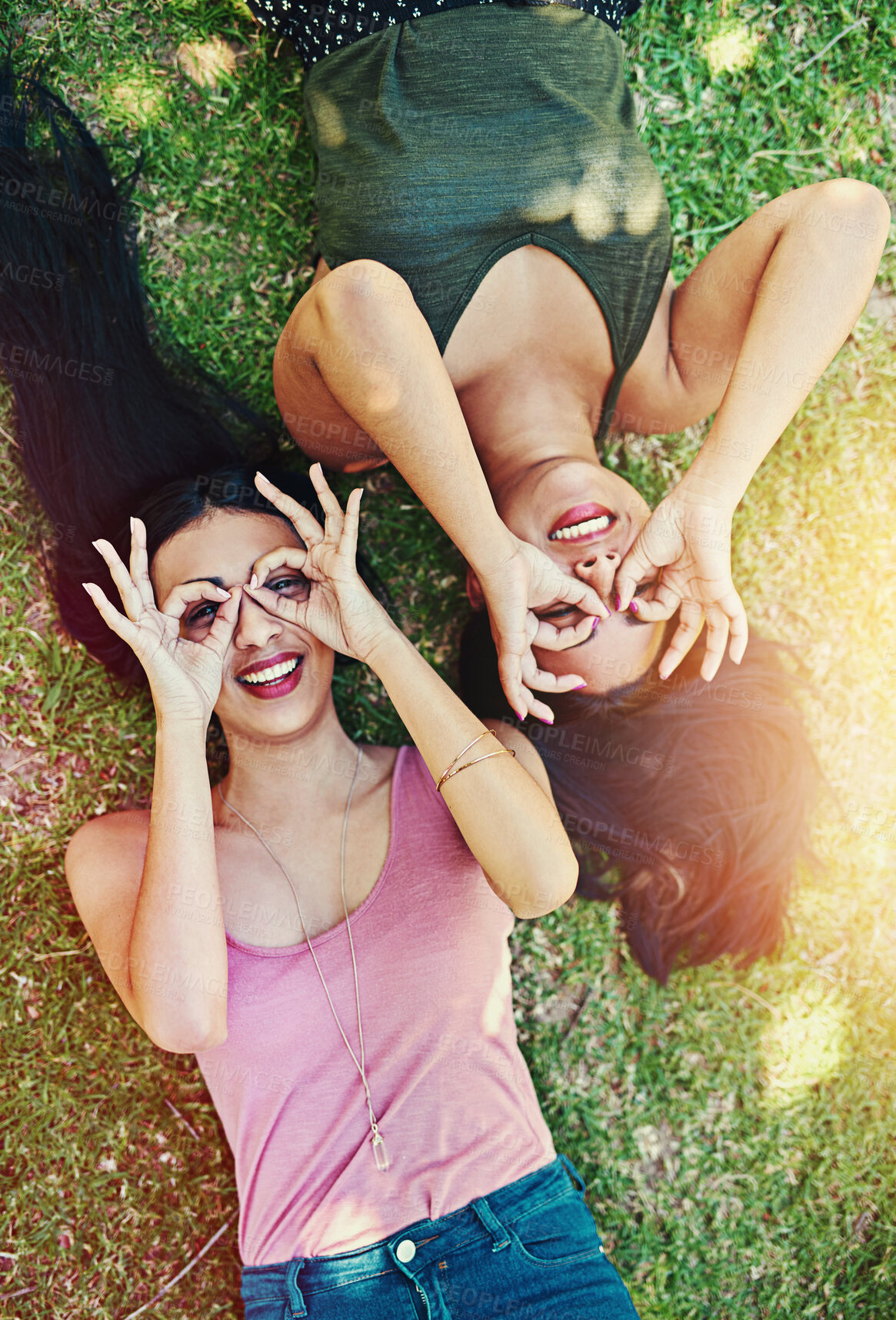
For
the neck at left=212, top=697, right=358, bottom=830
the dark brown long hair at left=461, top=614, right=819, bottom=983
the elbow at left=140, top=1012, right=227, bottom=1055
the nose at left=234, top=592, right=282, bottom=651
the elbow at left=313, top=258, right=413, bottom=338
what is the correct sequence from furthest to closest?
the dark brown long hair at left=461, top=614, right=819, bottom=983, the neck at left=212, top=697, right=358, bottom=830, the nose at left=234, top=592, right=282, bottom=651, the elbow at left=140, top=1012, right=227, bottom=1055, the elbow at left=313, top=258, right=413, bottom=338

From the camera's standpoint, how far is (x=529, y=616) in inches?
96.8

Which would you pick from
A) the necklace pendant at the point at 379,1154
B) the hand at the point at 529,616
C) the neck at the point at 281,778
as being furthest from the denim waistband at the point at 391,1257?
the hand at the point at 529,616

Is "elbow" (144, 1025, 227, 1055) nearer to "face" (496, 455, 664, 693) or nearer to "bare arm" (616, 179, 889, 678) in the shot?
"face" (496, 455, 664, 693)

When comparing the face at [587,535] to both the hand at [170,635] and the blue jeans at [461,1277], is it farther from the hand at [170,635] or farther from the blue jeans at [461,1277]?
the blue jeans at [461,1277]

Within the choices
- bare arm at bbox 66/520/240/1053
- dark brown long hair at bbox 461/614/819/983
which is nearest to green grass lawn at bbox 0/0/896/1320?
dark brown long hair at bbox 461/614/819/983

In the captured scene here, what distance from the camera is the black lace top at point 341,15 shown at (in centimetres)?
246

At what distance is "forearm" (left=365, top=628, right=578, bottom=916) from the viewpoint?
7.66 ft

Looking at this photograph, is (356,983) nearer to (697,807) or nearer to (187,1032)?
(187,1032)

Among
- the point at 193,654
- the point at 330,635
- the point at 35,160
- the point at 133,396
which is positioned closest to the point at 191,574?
the point at 193,654

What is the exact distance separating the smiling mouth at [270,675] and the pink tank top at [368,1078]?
2.50 ft

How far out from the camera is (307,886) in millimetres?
2588

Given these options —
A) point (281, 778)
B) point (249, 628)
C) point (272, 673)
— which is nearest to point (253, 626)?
point (249, 628)

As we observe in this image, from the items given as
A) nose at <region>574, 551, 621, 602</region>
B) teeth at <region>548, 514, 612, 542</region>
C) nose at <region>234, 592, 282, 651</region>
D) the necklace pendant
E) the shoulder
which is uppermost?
Answer: teeth at <region>548, 514, 612, 542</region>

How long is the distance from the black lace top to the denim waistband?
11.5 ft
